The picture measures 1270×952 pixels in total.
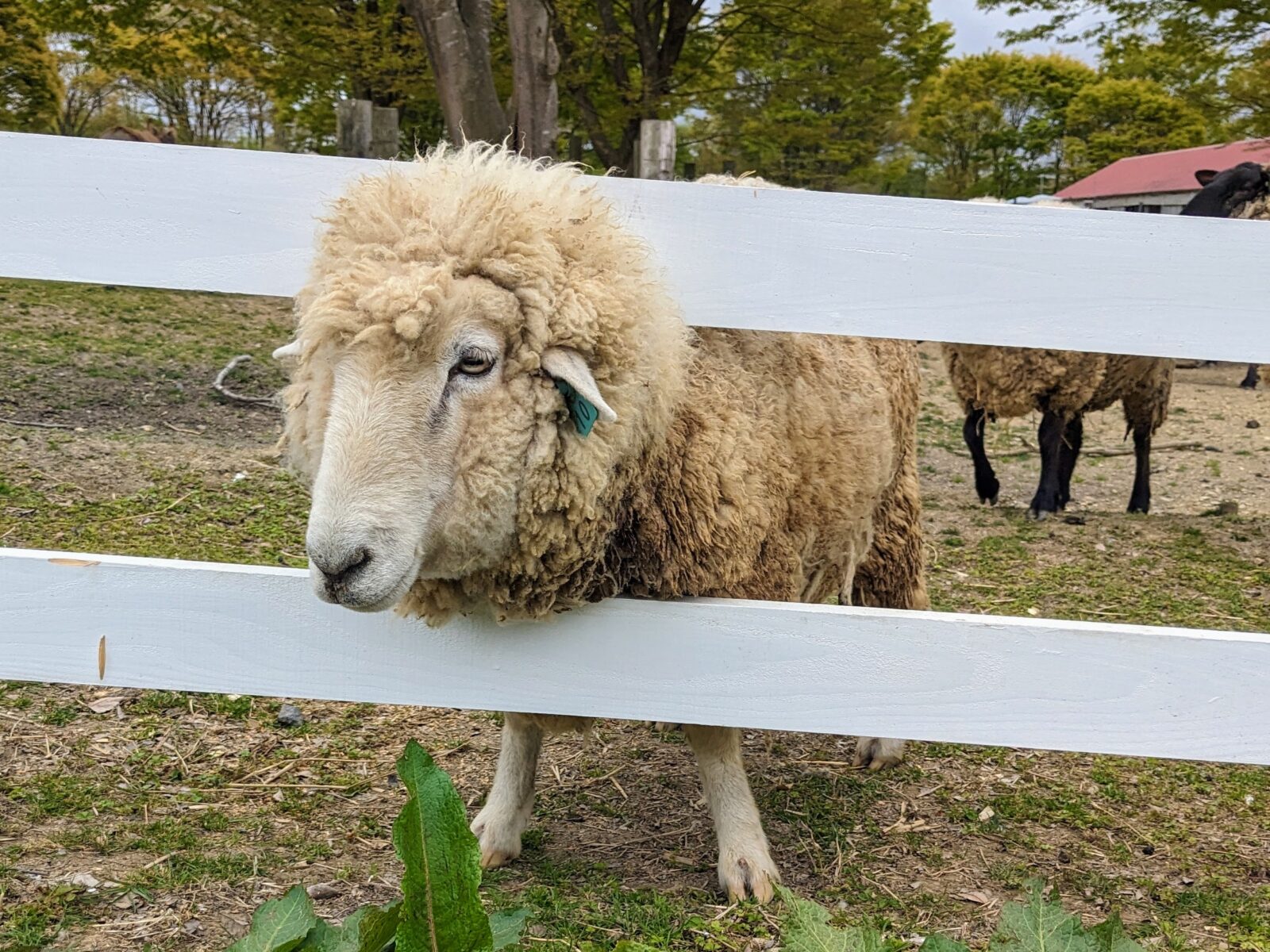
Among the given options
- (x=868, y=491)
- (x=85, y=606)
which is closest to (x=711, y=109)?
(x=868, y=491)

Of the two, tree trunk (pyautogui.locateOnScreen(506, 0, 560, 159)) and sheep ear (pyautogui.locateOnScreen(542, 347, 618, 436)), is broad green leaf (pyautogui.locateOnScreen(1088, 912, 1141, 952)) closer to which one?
sheep ear (pyautogui.locateOnScreen(542, 347, 618, 436))

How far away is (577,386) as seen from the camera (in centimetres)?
192

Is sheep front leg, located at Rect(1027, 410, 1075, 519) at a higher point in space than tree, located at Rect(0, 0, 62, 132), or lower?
lower

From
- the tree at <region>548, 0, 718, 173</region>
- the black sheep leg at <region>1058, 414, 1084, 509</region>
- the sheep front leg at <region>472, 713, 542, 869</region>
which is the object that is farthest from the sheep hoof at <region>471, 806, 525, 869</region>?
the tree at <region>548, 0, 718, 173</region>

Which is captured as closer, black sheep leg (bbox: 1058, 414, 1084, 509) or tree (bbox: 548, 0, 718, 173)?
black sheep leg (bbox: 1058, 414, 1084, 509)

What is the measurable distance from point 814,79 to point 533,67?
11063 mm

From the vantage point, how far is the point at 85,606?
76.8 inches

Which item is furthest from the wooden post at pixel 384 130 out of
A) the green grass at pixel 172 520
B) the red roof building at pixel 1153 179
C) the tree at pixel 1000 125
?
the tree at pixel 1000 125

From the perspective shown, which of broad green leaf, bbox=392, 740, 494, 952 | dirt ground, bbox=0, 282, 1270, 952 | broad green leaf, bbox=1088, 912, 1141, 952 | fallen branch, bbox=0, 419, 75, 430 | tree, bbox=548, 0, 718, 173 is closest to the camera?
broad green leaf, bbox=392, 740, 494, 952

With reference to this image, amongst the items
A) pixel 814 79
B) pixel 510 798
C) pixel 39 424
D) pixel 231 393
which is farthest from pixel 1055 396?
pixel 814 79

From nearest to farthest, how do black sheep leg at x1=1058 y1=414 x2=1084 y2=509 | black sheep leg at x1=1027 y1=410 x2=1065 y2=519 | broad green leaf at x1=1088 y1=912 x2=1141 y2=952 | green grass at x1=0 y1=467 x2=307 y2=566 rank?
broad green leaf at x1=1088 y1=912 x2=1141 y2=952 → green grass at x1=0 y1=467 x2=307 y2=566 → black sheep leg at x1=1027 y1=410 x2=1065 y2=519 → black sheep leg at x1=1058 y1=414 x2=1084 y2=509

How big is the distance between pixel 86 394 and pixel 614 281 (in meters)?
5.64

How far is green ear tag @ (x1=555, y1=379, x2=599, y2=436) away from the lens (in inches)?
78.3

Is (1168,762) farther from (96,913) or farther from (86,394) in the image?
(86,394)
